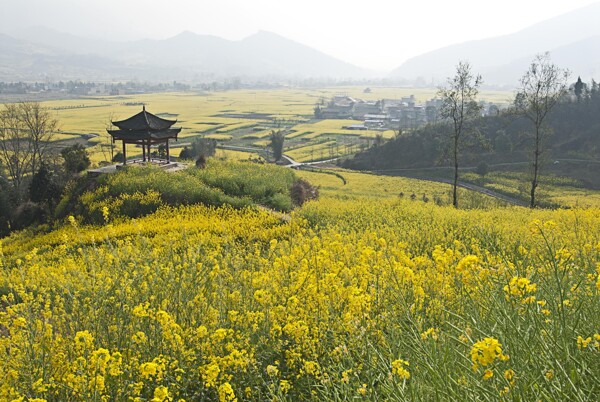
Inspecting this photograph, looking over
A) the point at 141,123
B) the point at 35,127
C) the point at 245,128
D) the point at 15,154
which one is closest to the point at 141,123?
the point at 141,123

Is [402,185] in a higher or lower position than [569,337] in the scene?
lower

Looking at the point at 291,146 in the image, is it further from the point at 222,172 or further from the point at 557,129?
the point at 222,172

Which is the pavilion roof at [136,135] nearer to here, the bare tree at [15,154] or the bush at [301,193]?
the bush at [301,193]

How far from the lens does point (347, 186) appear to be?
125 feet

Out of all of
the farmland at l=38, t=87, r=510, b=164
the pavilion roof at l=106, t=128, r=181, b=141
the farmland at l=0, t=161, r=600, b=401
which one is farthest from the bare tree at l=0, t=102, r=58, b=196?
the farmland at l=0, t=161, r=600, b=401

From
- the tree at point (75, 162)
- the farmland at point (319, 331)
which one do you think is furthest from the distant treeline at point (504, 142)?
the farmland at point (319, 331)

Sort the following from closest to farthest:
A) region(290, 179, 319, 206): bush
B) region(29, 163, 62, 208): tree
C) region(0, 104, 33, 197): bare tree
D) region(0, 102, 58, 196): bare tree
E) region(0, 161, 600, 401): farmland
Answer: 1. region(0, 161, 600, 401): farmland
2. region(290, 179, 319, 206): bush
3. region(29, 163, 62, 208): tree
4. region(0, 102, 58, 196): bare tree
5. region(0, 104, 33, 197): bare tree

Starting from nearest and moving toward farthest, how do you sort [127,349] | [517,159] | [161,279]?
1. [127,349]
2. [161,279]
3. [517,159]

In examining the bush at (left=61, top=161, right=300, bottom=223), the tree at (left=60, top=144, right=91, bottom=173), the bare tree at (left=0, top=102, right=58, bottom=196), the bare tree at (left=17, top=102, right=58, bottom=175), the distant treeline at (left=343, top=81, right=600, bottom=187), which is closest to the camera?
the bush at (left=61, top=161, right=300, bottom=223)

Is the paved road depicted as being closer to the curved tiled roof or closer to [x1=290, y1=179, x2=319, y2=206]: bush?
[x1=290, y1=179, x2=319, y2=206]: bush

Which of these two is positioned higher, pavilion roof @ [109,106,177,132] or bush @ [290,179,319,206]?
pavilion roof @ [109,106,177,132]

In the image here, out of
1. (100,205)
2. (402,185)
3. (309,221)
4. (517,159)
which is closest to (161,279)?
(309,221)

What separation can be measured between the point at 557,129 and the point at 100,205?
50519 millimetres

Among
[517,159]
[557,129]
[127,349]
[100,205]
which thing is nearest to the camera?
[127,349]
